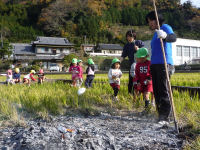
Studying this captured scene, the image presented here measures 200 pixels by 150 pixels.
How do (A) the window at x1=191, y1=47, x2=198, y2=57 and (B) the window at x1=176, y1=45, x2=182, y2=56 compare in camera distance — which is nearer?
(B) the window at x1=176, y1=45, x2=182, y2=56

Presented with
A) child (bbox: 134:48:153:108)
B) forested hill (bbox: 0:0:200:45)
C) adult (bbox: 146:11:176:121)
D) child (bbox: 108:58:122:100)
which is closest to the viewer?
adult (bbox: 146:11:176:121)

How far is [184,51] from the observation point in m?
26.7

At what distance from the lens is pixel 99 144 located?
1470 millimetres

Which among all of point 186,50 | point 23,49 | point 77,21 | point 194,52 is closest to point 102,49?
point 23,49

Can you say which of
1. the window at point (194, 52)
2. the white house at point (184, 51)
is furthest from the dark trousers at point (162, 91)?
the window at point (194, 52)

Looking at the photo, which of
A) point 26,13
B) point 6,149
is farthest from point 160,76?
point 26,13

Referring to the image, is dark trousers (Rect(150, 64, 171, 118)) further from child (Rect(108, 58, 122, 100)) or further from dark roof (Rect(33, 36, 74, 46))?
dark roof (Rect(33, 36, 74, 46))

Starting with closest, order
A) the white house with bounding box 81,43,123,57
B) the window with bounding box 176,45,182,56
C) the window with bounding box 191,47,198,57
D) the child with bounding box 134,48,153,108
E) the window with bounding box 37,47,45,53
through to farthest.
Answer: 1. the child with bounding box 134,48,153,108
2. the window with bounding box 176,45,182,56
3. the window with bounding box 191,47,198,57
4. the window with bounding box 37,47,45,53
5. the white house with bounding box 81,43,123,57

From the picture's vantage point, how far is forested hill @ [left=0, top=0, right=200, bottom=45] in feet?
140

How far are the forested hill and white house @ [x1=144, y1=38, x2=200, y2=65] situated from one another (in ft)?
37.4

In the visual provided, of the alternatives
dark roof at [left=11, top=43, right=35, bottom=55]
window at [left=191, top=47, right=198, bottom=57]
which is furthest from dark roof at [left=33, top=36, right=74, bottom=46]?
window at [left=191, top=47, right=198, bottom=57]

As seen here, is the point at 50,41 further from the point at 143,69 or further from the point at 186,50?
the point at 143,69

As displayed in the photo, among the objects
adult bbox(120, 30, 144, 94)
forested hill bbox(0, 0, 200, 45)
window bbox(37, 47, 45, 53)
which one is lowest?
adult bbox(120, 30, 144, 94)

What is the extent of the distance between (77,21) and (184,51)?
1167 inches
